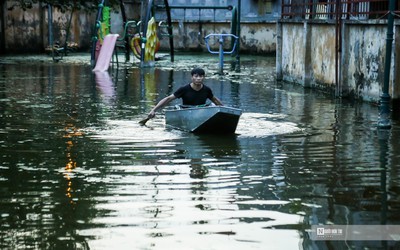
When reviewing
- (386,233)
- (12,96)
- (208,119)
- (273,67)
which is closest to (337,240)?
(386,233)

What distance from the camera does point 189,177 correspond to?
10.6m

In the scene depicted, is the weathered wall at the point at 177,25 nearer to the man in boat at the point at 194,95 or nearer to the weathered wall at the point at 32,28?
the weathered wall at the point at 32,28

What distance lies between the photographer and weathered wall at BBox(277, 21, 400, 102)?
19.2m

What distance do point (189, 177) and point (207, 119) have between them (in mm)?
3805

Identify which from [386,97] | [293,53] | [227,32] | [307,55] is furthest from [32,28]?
[386,97]

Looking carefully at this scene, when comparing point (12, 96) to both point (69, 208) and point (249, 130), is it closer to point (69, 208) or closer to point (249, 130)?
point (249, 130)

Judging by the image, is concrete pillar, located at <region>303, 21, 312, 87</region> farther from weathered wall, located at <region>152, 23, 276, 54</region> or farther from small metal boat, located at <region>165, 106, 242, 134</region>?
weathered wall, located at <region>152, 23, 276, 54</region>

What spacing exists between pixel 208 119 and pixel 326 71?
9497 mm

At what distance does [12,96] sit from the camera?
850 inches

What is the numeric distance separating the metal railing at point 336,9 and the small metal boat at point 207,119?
18.7 feet

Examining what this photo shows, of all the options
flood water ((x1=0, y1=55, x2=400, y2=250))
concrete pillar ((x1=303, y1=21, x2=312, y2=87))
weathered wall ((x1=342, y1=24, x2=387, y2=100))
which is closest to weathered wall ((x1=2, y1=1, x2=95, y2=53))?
concrete pillar ((x1=303, y1=21, x2=312, y2=87))

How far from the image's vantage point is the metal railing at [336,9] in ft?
68.7

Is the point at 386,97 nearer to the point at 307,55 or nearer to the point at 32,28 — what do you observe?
the point at 307,55

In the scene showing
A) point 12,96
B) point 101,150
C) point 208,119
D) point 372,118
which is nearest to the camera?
point 101,150
